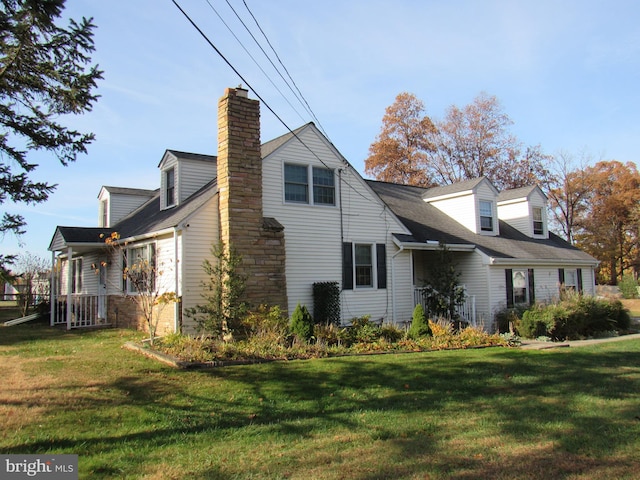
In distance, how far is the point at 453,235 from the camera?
1877 centimetres

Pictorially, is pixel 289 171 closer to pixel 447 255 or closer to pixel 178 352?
pixel 447 255

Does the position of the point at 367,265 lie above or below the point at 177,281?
above

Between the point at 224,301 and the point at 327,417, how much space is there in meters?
5.86

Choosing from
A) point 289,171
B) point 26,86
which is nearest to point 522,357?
point 289,171

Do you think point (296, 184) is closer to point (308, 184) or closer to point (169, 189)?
point (308, 184)

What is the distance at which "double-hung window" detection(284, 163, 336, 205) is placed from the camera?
14.4 meters

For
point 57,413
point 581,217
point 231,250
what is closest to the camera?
point 57,413

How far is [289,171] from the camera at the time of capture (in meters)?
14.4

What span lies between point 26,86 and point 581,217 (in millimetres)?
45410

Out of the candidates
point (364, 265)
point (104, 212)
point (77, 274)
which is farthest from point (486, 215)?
point (77, 274)

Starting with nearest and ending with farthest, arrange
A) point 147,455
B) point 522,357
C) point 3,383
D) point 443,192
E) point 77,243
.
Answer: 1. point 147,455
2. point 3,383
3. point 522,357
4. point 77,243
5. point 443,192

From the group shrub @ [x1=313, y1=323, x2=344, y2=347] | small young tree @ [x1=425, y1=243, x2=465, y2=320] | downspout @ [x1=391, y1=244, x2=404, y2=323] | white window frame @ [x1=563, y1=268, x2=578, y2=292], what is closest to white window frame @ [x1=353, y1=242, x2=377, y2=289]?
downspout @ [x1=391, y1=244, x2=404, y2=323]

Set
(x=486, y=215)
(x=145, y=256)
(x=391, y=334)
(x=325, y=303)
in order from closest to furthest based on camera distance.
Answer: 1. (x=391, y=334)
2. (x=325, y=303)
3. (x=145, y=256)
4. (x=486, y=215)

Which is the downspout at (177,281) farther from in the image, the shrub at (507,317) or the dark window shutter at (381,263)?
the shrub at (507,317)
